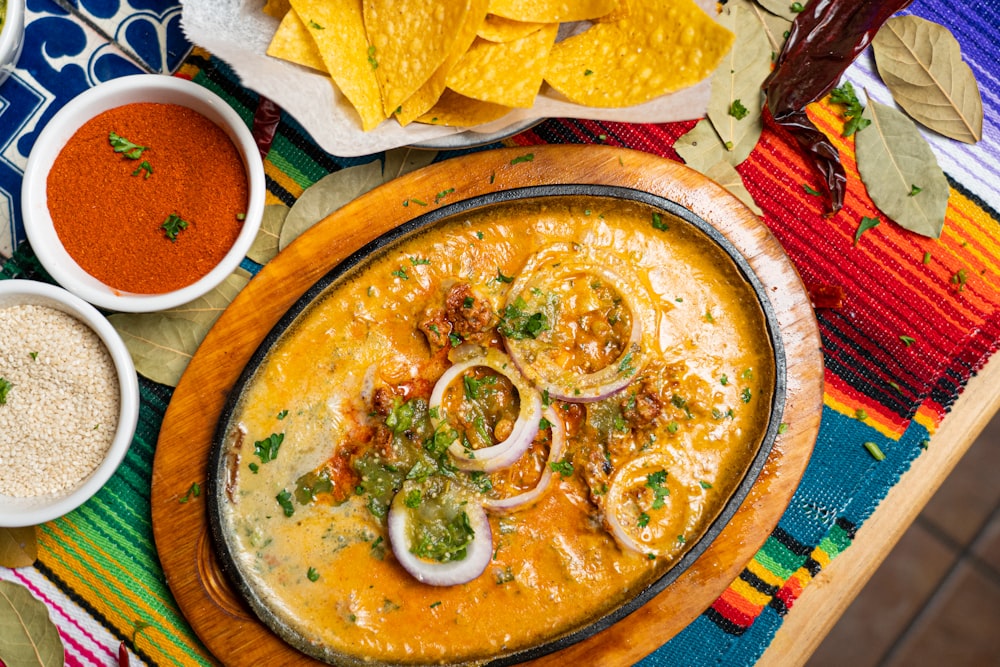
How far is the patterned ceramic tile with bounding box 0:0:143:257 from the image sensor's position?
2.02 m

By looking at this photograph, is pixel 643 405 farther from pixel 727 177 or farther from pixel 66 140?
pixel 66 140

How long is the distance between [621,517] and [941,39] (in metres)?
1.61

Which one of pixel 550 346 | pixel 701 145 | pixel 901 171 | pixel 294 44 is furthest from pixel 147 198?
pixel 901 171

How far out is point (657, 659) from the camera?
2109 mm

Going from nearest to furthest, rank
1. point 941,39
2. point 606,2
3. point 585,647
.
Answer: point 606,2 < point 585,647 < point 941,39

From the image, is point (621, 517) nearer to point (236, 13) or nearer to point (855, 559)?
point (855, 559)

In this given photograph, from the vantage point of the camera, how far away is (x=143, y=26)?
2.03 metres

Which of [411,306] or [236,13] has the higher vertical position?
[236,13]

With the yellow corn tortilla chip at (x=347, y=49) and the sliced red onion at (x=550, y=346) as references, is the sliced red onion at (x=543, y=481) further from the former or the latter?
the yellow corn tortilla chip at (x=347, y=49)

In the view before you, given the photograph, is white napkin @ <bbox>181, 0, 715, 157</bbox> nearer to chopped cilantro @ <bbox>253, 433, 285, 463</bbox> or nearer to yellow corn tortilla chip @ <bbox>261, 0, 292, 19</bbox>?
yellow corn tortilla chip @ <bbox>261, 0, 292, 19</bbox>

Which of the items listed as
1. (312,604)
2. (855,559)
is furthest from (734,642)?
(312,604)

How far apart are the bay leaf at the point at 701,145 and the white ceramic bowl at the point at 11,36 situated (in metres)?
1.72

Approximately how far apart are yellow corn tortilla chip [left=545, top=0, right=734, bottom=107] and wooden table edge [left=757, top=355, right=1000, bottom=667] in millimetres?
1290

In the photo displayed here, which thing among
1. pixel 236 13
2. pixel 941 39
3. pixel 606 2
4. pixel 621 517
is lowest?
pixel 621 517
